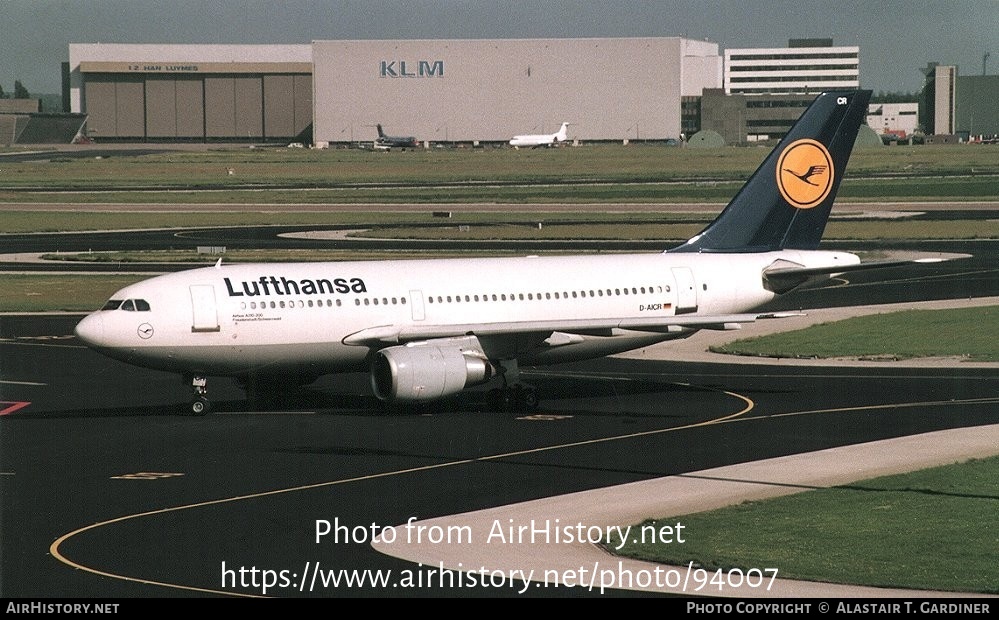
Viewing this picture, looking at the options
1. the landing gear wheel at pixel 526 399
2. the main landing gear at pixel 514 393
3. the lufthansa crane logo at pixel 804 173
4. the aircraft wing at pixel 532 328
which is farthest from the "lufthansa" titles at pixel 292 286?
the lufthansa crane logo at pixel 804 173

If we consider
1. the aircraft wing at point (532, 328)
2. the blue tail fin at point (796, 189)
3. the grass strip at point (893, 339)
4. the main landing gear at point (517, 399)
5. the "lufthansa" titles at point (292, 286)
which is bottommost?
the main landing gear at point (517, 399)

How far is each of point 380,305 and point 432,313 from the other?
1.61 meters

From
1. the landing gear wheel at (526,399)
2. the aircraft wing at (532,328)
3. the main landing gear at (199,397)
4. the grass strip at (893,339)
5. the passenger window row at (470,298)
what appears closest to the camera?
the passenger window row at (470,298)

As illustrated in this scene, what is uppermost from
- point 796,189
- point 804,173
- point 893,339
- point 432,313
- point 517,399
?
point 804,173

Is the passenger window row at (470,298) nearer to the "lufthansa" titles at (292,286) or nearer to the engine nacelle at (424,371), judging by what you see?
the "lufthansa" titles at (292,286)

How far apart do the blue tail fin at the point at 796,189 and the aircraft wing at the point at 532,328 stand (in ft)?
22.9

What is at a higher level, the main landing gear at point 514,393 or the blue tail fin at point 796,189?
the blue tail fin at point 796,189

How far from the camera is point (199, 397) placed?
145ft

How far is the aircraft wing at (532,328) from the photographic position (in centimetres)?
4369

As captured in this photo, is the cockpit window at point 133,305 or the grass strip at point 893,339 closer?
the cockpit window at point 133,305

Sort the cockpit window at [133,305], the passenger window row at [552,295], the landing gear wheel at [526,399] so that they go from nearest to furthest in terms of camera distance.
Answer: the cockpit window at [133,305], the landing gear wheel at [526,399], the passenger window row at [552,295]

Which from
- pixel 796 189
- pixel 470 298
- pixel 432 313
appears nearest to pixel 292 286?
pixel 432 313

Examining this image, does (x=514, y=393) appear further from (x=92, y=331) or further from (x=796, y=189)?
(x=796, y=189)

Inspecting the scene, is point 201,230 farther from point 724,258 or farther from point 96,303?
point 724,258
